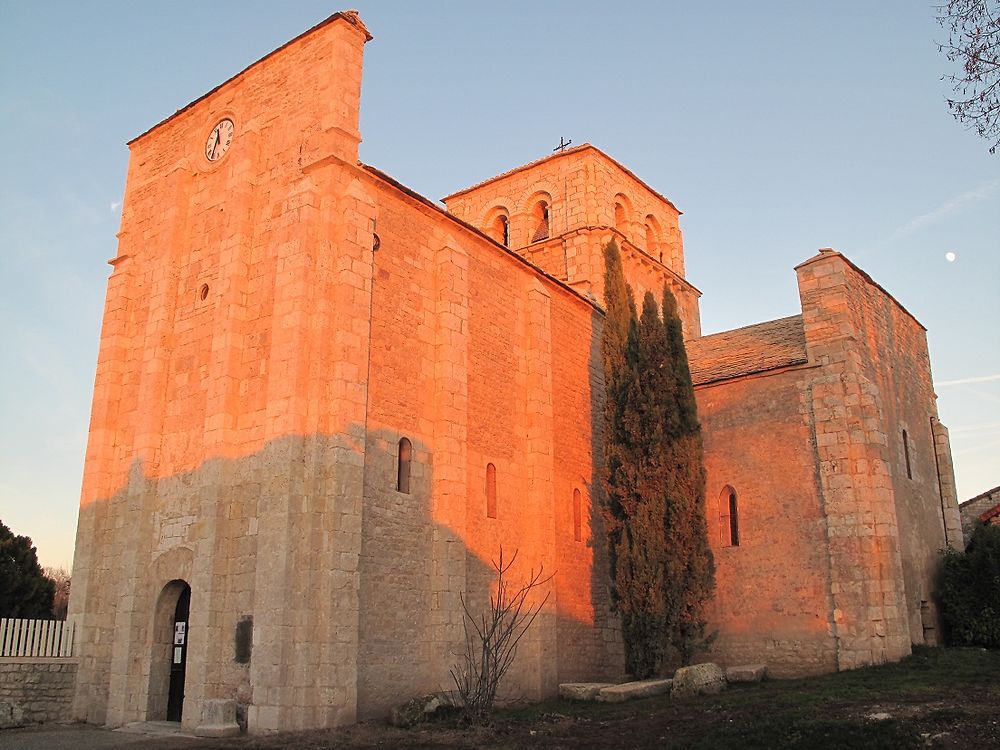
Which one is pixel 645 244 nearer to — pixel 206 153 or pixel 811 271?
pixel 811 271

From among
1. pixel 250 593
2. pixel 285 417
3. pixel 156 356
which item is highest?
pixel 156 356

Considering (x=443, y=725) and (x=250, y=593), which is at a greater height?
(x=250, y=593)

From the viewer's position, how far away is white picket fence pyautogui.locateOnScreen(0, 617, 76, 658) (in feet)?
47.0

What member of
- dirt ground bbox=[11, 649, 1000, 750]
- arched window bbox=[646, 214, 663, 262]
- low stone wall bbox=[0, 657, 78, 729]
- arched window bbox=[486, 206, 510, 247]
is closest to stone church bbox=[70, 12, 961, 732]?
low stone wall bbox=[0, 657, 78, 729]

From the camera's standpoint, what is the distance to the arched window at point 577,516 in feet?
59.4

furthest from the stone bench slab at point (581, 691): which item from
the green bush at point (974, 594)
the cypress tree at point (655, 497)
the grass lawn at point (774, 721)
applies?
the green bush at point (974, 594)

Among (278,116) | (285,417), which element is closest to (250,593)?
(285,417)

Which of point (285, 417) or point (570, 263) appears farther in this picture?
point (570, 263)

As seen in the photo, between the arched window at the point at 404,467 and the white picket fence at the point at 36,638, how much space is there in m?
Answer: 6.62

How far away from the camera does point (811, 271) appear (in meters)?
17.6

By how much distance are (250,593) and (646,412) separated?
334 inches

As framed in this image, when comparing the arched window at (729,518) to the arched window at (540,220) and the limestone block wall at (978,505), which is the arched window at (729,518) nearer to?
the limestone block wall at (978,505)

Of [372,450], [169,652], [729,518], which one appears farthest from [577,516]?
[169,652]

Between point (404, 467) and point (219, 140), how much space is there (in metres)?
7.64
